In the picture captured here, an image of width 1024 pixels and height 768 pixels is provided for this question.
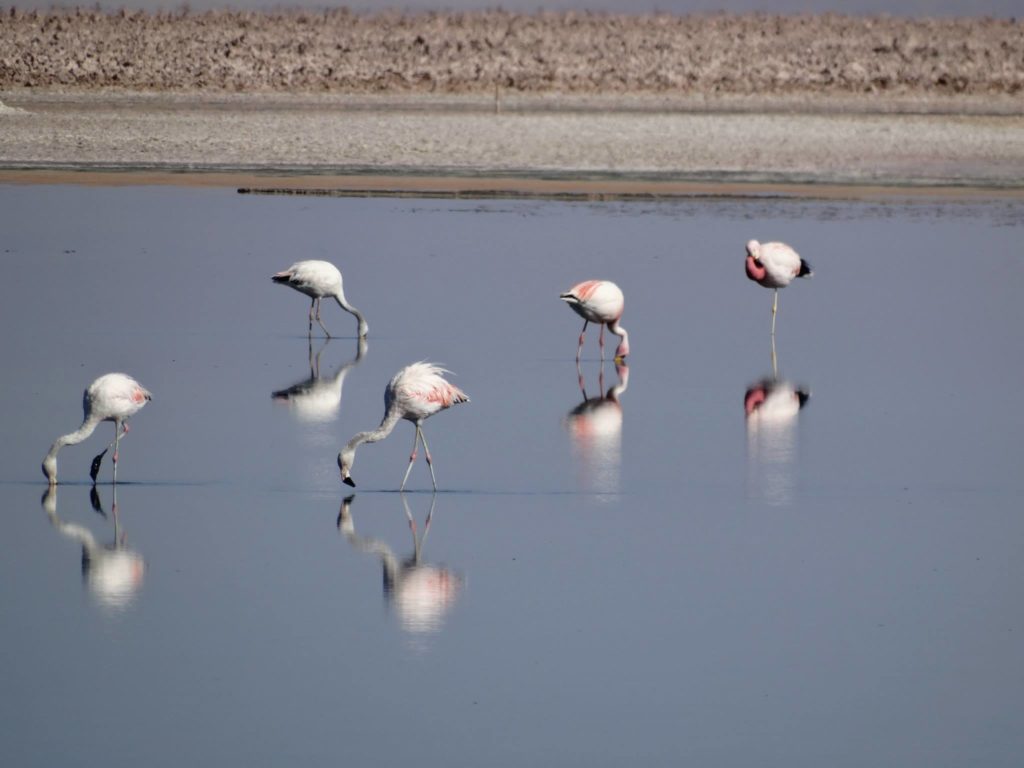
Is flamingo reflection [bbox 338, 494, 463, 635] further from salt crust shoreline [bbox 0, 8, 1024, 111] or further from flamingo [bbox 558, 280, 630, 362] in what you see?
salt crust shoreline [bbox 0, 8, 1024, 111]

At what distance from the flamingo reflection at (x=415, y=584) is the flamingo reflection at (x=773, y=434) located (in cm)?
222

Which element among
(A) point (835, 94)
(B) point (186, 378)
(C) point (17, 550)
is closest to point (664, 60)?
(A) point (835, 94)

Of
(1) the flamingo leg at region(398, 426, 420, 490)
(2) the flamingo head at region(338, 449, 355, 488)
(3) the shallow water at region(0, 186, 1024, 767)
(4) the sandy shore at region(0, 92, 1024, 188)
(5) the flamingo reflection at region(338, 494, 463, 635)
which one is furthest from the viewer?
(4) the sandy shore at region(0, 92, 1024, 188)

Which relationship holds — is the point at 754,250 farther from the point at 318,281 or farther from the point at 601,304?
the point at 318,281

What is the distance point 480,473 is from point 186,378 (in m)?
3.68

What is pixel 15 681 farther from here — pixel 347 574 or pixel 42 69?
pixel 42 69

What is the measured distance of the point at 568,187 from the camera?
31.3 m

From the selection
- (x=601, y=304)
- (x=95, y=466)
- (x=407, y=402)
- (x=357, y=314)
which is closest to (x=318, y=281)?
(x=357, y=314)

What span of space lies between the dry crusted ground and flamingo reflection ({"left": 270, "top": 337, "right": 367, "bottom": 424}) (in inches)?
1780

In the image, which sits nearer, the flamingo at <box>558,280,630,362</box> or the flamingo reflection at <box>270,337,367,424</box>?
the flamingo reflection at <box>270,337,367,424</box>

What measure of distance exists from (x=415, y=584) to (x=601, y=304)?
661cm

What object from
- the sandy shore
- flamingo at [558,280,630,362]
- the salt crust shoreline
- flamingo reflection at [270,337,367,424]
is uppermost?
the salt crust shoreline

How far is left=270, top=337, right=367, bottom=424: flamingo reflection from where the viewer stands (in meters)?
13.0

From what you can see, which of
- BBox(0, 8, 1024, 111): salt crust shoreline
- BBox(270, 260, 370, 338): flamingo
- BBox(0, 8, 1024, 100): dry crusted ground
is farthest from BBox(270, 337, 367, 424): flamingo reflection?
BBox(0, 8, 1024, 100): dry crusted ground
